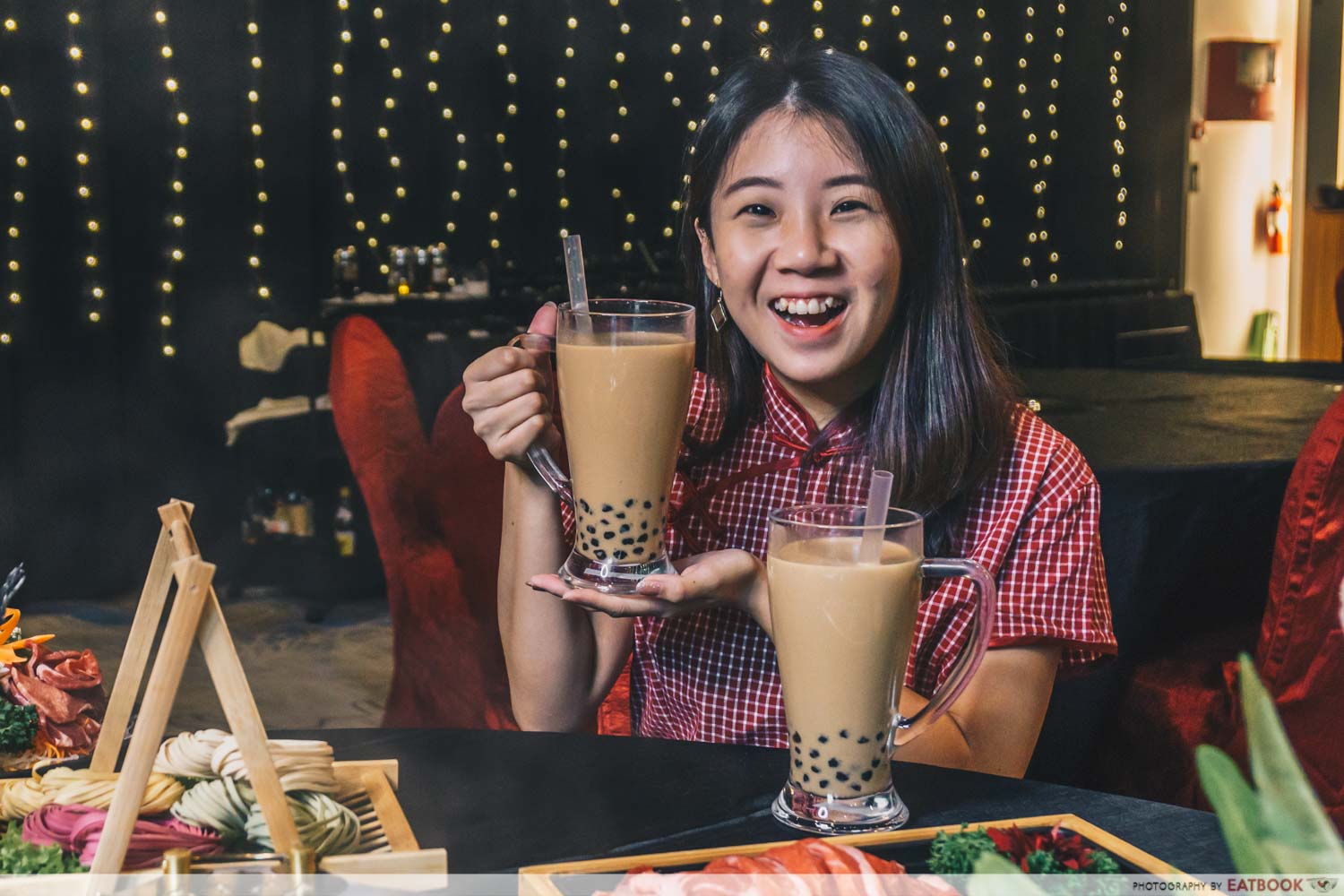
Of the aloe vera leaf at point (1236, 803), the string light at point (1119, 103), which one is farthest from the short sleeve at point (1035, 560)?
the string light at point (1119, 103)

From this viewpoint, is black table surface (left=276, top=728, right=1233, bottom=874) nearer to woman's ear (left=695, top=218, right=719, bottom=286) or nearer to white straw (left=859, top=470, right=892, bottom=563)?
white straw (left=859, top=470, right=892, bottom=563)

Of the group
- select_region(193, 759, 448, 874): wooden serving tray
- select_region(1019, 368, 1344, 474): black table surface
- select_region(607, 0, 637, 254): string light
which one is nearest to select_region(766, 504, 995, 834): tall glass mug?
select_region(193, 759, 448, 874): wooden serving tray

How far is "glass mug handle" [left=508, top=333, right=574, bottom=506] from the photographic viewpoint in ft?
3.98

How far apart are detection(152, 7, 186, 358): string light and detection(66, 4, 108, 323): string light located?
19cm

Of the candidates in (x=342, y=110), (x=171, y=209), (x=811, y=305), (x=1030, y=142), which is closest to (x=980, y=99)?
(x=1030, y=142)

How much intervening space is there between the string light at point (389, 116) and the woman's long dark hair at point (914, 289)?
3667 millimetres

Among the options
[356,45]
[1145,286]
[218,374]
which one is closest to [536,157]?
[356,45]

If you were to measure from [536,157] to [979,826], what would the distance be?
460cm

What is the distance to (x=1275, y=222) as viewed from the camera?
7.90 metres

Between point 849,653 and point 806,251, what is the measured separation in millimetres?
475

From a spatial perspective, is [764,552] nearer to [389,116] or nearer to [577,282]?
[577,282]

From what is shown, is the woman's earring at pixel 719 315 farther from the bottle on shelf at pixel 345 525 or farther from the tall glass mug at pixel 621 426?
the bottle on shelf at pixel 345 525

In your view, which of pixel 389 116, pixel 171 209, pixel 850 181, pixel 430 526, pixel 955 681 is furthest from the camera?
pixel 389 116

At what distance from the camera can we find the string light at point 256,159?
4.63 m
